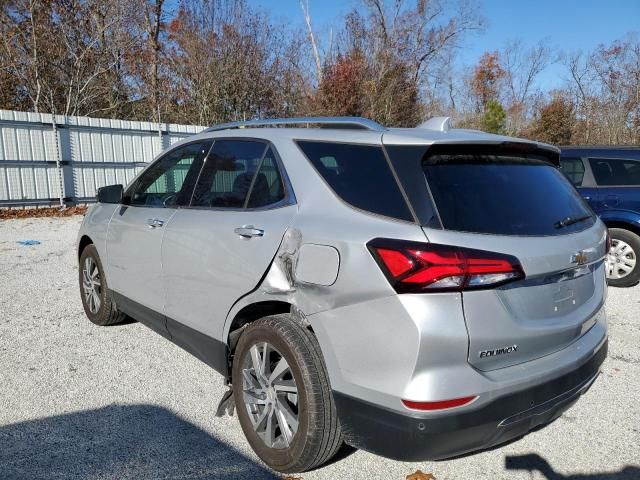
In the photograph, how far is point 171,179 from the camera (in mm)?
3785

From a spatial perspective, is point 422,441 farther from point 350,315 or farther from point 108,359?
point 108,359

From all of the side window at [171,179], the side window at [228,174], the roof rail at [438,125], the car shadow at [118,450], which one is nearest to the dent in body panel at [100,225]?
the side window at [171,179]

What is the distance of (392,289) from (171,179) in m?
2.41

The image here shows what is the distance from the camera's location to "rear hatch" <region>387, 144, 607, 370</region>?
1989 mm

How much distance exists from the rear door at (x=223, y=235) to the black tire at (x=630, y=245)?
532 centimetres

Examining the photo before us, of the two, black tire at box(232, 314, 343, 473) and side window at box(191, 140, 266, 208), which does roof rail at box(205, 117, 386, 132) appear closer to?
side window at box(191, 140, 266, 208)

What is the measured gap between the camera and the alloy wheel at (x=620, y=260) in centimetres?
613

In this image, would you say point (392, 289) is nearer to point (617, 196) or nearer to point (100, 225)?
point (100, 225)

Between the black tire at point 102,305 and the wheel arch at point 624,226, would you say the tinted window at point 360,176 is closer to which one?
the black tire at point 102,305

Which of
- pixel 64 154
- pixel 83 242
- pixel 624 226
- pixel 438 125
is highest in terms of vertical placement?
pixel 64 154

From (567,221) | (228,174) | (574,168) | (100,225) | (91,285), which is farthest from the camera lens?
(574,168)

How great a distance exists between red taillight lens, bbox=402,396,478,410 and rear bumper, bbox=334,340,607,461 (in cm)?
A: 3

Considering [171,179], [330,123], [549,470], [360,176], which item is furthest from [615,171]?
[171,179]

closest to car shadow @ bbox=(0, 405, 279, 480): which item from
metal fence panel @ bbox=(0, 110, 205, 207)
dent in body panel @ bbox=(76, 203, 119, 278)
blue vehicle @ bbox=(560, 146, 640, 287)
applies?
dent in body panel @ bbox=(76, 203, 119, 278)
